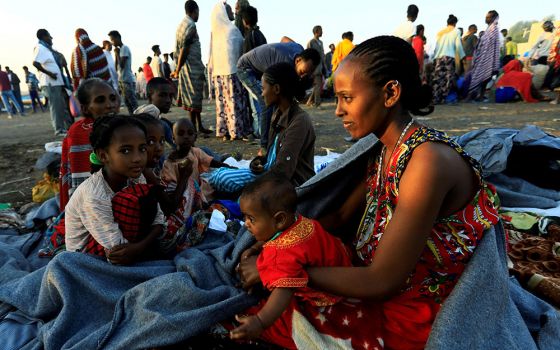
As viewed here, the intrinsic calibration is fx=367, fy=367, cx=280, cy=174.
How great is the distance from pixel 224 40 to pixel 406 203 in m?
5.45

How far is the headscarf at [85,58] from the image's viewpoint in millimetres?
5750

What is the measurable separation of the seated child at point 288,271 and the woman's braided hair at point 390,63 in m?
0.57

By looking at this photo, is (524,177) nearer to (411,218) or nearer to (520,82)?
(411,218)

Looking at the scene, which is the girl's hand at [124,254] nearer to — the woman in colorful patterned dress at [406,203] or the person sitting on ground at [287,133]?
the woman in colorful patterned dress at [406,203]

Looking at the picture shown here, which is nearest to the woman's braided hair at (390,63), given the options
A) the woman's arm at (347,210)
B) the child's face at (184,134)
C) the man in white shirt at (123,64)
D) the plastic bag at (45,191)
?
the woman's arm at (347,210)

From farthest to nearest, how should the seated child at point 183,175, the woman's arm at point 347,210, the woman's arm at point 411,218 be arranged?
the seated child at point 183,175 < the woman's arm at point 347,210 < the woman's arm at point 411,218

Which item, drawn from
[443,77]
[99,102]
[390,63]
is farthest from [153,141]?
[443,77]

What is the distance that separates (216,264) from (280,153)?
3.94ft

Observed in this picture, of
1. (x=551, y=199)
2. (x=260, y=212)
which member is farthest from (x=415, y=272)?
(x=551, y=199)

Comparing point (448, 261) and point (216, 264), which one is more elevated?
point (448, 261)

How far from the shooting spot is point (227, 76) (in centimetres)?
614

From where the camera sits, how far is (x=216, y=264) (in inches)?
72.2

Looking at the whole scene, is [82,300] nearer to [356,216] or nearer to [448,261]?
[356,216]

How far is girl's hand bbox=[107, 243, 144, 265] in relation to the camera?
70.2 inches
